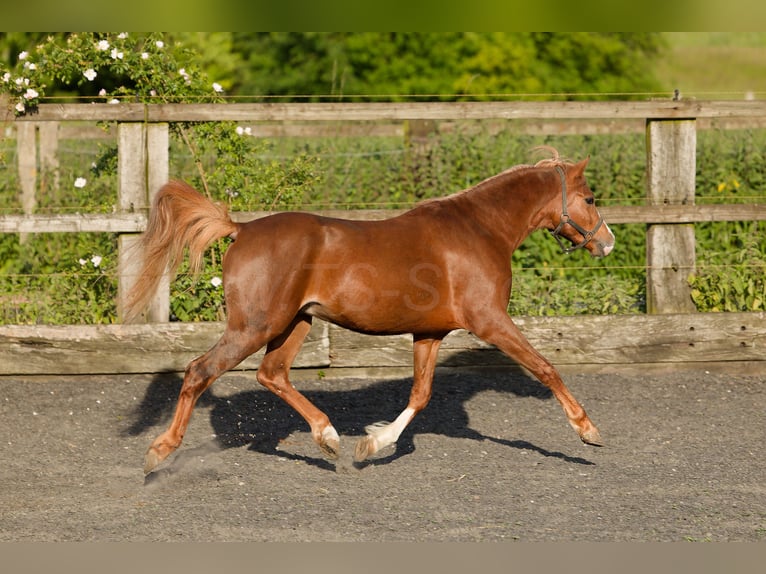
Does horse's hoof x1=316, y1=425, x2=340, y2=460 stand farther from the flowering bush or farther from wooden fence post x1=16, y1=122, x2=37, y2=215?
wooden fence post x1=16, y1=122, x2=37, y2=215

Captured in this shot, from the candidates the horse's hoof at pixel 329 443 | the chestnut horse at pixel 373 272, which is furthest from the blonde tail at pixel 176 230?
the horse's hoof at pixel 329 443

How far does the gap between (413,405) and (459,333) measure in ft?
5.83

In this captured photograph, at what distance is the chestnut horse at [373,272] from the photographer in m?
5.01

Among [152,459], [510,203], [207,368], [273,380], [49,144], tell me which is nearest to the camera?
[152,459]

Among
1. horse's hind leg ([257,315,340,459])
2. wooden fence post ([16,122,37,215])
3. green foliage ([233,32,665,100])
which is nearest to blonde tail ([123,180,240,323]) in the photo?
horse's hind leg ([257,315,340,459])

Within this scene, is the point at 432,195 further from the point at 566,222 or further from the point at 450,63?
the point at 450,63

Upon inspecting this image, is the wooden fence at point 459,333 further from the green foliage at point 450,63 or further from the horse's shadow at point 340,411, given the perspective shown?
the green foliage at point 450,63

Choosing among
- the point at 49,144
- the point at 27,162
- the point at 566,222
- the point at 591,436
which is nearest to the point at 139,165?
the point at 566,222

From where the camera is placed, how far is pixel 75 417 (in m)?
6.33

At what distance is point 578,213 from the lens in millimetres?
5719

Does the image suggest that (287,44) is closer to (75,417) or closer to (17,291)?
(17,291)

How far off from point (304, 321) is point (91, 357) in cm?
223

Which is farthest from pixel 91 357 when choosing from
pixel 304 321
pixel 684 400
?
pixel 684 400

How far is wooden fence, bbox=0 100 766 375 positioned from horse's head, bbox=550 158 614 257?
1.34 m
